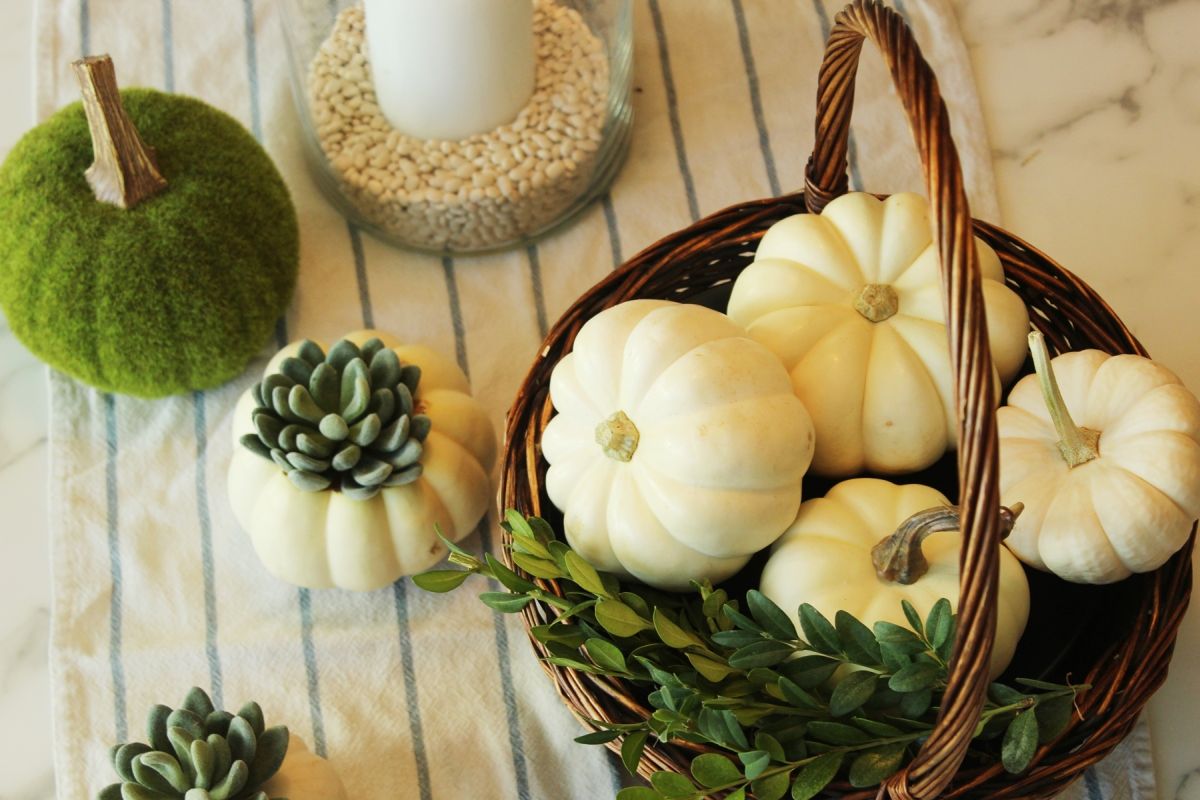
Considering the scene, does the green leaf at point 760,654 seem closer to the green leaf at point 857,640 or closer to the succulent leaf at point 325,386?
the green leaf at point 857,640

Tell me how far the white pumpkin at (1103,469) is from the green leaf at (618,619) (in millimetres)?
221

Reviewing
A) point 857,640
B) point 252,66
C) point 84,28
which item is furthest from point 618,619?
point 84,28

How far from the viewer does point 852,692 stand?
597 mm

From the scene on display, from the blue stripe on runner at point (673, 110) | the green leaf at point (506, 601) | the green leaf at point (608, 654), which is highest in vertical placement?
the blue stripe on runner at point (673, 110)

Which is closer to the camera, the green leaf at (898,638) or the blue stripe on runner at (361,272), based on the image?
the green leaf at (898,638)

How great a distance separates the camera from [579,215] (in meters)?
1.02

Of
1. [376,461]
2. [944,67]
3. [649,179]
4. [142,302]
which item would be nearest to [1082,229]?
[944,67]

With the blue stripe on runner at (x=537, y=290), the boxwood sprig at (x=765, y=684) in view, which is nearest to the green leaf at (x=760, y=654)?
the boxwood sprig at (x=765, y=684)

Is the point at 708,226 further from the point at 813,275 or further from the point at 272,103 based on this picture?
the point at 272,103

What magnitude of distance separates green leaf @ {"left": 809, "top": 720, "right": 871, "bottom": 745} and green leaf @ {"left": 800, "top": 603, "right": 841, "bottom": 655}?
4 centimetres

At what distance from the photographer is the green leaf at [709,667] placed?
0.62 metres

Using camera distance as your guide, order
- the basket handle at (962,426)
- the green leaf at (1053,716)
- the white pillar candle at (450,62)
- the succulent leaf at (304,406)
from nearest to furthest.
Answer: the basket handle at (962,426)
the green leaf at (1053,716)
the succulent leaf at (304,406)
the white pillar candle at (450,62)

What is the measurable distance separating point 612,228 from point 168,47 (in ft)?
1.45

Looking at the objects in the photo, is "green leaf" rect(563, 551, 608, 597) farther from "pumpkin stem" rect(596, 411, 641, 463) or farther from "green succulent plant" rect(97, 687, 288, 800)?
"green succulent plant" rect(97, 687, 288, 800)
